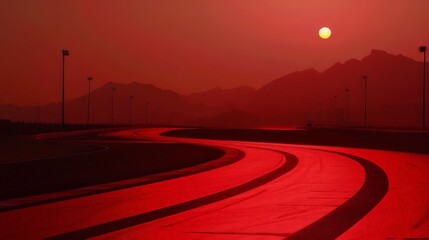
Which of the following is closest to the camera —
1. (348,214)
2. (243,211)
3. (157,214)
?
(348,214)

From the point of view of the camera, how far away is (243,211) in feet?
35.1

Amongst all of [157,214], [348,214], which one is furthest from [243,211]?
[348,214]

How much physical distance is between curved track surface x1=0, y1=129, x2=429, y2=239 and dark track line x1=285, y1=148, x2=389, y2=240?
0.6 inches

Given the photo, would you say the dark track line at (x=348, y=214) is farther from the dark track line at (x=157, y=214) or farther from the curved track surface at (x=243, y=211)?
the dark track line at (x=157, y=214)

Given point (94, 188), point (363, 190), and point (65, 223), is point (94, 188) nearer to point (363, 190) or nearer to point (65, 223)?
point (65, 223)

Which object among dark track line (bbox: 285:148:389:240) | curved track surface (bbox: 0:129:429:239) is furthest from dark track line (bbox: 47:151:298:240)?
dark track line (bbox: 285:148:389:240)

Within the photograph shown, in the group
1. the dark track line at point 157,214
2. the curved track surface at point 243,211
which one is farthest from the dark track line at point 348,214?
the dark track line at point 157,214

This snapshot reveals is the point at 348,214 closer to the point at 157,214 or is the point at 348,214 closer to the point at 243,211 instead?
the point at 243,211

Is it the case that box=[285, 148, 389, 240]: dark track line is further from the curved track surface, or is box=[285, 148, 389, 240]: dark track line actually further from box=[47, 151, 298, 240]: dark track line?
box=[47, 151, 298, 240]: dark track line

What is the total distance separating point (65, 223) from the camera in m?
9.48

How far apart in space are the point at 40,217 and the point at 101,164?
1274 centimetres

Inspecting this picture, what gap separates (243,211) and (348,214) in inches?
77.3

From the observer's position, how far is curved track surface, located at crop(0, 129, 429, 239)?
8.67 metres

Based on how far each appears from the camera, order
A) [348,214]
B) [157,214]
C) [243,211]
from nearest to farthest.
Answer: [348,214] → [157,214] → [243,211]
